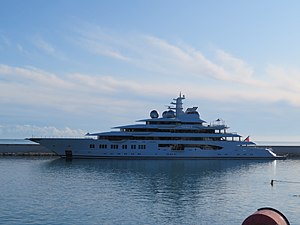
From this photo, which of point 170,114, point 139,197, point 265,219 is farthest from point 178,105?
point 265,219

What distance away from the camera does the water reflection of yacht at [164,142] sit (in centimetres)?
6588

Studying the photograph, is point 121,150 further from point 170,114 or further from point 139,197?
point 139,197

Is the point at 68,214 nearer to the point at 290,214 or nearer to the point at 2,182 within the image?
the point at 290,214

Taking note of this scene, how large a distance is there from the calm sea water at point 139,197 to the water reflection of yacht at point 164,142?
1949cm

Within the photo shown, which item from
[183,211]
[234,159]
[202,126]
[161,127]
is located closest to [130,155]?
[161,127]

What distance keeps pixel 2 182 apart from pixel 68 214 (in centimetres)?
1505

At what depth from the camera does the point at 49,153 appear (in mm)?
76938

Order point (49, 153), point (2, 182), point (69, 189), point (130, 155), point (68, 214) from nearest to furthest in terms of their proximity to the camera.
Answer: point (68, 214) < point (69, 189) < point (2, 182) < point (130, 155) < point (49, 153)

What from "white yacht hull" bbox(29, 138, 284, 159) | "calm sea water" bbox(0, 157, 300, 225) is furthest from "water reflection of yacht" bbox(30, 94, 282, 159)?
"calm sea water" bbox(0, 157, 300, 225)

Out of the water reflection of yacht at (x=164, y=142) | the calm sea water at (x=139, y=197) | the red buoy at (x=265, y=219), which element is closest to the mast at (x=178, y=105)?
the water reflection of yacht at (x=164, y=142)

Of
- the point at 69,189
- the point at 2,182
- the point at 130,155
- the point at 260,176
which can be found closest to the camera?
the point at 69,189

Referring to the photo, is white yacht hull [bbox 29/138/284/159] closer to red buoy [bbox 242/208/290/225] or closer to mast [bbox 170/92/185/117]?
mast [bbox 170/92/185/117]

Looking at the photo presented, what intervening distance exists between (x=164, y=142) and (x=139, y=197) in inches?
1463

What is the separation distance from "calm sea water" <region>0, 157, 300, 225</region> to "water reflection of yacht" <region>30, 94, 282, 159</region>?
1949 cm
